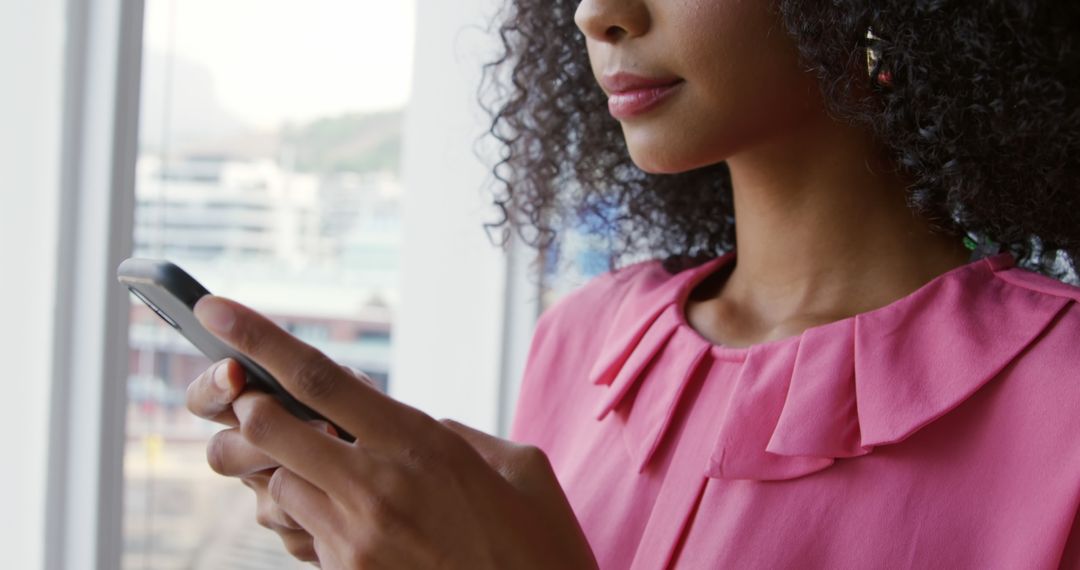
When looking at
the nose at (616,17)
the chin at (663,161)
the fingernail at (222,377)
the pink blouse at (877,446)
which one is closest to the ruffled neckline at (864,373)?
the pink blouse at (877,446)

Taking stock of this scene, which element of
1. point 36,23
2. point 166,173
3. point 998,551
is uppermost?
point 36,23

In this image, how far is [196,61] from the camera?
1259 millimetres

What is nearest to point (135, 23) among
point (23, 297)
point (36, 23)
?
point (36, 23)

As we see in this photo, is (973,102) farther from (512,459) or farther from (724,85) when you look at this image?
(512,459)

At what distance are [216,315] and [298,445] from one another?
97mm

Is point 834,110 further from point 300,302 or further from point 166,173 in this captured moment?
point 300,302

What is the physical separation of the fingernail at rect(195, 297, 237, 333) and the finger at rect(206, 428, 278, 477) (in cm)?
14

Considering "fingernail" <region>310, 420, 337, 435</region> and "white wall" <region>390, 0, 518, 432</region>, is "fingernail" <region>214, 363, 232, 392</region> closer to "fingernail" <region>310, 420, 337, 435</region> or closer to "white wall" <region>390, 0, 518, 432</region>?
"fingernail" <region>310, 420, 337, 435</region>

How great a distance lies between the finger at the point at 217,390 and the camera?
0.67 metres

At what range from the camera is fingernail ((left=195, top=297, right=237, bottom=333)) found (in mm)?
608

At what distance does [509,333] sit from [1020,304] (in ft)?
3.14

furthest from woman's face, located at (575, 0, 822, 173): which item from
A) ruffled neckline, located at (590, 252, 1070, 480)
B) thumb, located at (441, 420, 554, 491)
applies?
thumb, located at (441, 420, 554, 491)

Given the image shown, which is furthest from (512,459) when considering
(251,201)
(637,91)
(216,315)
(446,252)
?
(446,252)

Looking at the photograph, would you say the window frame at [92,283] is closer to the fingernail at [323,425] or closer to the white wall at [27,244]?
the white wall at [27,244]
